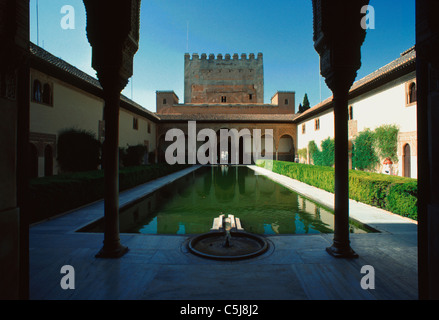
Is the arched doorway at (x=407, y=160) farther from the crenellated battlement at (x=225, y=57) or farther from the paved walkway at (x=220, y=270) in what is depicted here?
the crenellated battlement at (x=225, y=57)

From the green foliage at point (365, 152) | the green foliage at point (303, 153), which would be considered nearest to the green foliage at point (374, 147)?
the green foliage at point (365, 152)

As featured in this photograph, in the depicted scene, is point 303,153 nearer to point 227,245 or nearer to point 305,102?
point 227,245

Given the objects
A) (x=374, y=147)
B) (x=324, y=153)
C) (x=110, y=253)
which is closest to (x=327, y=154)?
(x=324, y=153)

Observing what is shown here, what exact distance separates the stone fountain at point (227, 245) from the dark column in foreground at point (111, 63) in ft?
3.66

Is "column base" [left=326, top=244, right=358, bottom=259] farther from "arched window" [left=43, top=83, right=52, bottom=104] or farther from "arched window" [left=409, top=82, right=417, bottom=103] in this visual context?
"arched window" [left=43, top=83, right=52, bottom=104]

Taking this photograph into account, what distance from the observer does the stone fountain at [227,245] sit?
3.29 m

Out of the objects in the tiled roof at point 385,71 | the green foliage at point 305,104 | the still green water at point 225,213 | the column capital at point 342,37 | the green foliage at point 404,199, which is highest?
the green foliage at point 305,104

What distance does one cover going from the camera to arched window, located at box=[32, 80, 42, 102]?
350 inches

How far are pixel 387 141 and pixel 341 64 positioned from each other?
32.2ft

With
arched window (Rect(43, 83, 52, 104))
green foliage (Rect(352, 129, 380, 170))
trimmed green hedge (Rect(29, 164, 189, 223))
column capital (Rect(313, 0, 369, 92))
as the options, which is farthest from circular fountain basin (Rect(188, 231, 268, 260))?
green foliage (Rect(352, 129, 380, 170))

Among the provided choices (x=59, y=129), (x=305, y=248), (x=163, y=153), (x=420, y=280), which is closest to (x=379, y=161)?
(x=305, y=248)

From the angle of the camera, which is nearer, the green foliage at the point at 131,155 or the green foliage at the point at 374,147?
the green foliage at the point at 374,147

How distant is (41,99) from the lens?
30.6 feet

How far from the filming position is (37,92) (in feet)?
29.8
